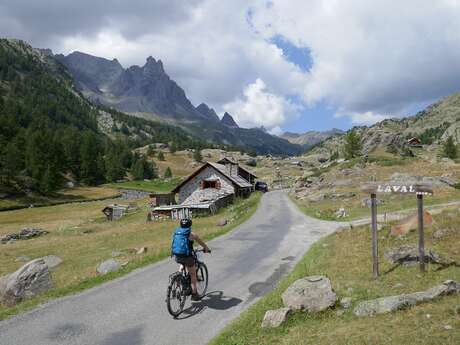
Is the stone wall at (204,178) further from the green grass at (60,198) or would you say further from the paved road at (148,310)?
the green grass at (60,198)

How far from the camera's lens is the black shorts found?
40.8ft

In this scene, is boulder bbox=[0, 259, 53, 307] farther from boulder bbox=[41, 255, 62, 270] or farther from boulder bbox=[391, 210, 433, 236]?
boulder bbox=[391, 210, 433, 236]

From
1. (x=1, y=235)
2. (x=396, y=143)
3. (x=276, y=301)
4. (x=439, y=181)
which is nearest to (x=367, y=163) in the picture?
(x=439, y=181)

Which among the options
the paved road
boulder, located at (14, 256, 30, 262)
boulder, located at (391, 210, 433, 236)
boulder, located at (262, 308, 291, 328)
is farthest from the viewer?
boulder, located at (14, 256, 30, 262)

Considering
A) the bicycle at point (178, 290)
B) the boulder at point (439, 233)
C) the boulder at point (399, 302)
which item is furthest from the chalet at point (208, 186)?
the boulder at point (399, 302)

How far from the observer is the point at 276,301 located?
514 inches

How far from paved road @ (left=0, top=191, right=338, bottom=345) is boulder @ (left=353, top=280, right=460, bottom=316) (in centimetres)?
407

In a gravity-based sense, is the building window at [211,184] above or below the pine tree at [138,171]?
below

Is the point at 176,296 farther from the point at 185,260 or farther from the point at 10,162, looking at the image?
the point at 10,162

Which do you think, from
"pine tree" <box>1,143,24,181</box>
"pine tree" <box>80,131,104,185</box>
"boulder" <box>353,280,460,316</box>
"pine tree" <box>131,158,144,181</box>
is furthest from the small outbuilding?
"pine tree" <box>131,158,144,181</box>

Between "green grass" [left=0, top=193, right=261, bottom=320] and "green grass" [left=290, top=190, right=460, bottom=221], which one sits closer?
"green grass" [left=0, top=193, right=261, bottom=320]

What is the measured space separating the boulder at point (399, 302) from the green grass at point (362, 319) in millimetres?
194

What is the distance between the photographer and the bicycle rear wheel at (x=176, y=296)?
11.9 metres

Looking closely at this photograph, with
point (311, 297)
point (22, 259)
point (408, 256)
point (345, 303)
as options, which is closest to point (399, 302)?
point (345, 303)
